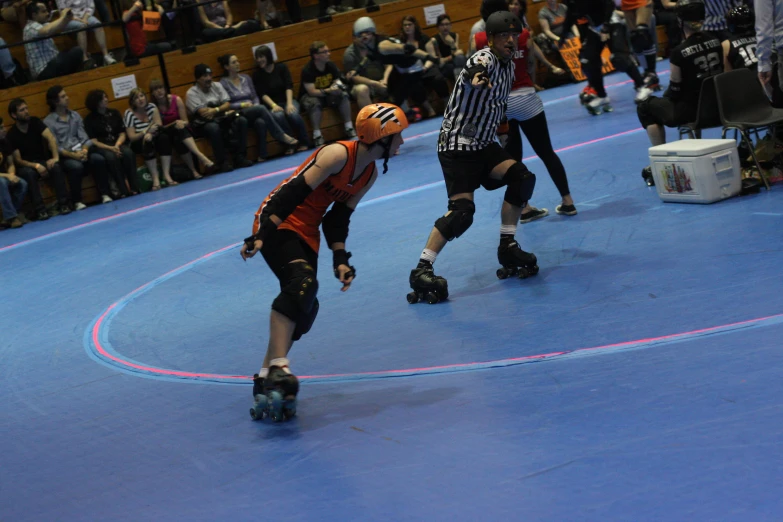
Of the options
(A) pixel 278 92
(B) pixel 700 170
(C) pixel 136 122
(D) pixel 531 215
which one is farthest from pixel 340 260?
(A) pixel 278 92

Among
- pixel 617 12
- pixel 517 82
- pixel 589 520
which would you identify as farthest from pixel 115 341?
pixel 617 12

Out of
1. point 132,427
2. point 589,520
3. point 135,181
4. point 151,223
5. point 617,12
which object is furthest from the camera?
point 617,12

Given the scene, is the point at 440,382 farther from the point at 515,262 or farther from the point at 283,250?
the point at 515,262

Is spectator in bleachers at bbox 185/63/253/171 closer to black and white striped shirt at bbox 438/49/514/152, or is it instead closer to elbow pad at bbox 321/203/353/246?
black and white striped shirt at bbox 438/49/514/152

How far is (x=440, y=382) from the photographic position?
3.97 m

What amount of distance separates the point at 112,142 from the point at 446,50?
207 inches

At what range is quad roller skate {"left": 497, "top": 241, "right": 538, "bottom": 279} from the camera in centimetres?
531

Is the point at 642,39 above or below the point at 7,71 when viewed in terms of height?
below

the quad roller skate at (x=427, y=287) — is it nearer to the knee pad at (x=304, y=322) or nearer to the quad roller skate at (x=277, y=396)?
the knee pad at (x=304, y=322)

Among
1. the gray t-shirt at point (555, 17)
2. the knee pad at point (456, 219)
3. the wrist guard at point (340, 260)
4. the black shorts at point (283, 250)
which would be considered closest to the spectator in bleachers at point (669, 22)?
the gray t-shirt at point (555, 17)

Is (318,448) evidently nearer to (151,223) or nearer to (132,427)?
(132,427)

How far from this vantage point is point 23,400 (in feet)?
15.2

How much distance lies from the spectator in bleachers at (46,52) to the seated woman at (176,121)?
1129 millimetres

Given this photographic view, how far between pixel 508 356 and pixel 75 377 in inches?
95.1
